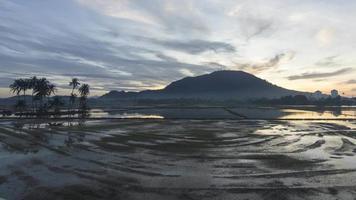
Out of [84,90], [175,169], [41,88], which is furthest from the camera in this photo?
[84,90]

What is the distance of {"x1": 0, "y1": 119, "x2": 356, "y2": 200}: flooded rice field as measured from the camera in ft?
45.6

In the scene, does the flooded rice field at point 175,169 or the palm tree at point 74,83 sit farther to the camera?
the palm tree at point 74,83

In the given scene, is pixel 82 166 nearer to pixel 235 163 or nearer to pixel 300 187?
pixel 235 163

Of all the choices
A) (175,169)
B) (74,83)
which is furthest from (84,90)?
(175,169)

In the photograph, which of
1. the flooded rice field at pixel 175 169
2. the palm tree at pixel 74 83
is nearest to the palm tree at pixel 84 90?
the palm tree at pixel 74 83

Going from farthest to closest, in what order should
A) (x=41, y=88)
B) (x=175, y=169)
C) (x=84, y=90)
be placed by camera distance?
(x=84, y=90) → (x=41, y=88) → (x=175, y=169)

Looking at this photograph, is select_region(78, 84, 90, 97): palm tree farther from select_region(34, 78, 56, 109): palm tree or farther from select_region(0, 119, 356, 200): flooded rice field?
select_region(0, 119, 356, 200): flooded rice field

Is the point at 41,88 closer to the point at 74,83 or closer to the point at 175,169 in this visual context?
the point at 74,83

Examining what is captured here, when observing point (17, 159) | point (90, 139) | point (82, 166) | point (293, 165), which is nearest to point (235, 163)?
point (293, 165)

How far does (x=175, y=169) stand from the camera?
714 inches

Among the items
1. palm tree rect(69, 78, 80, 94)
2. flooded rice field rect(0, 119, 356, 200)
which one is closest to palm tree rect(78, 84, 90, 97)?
palm tree rect(69, 78, 80, 94)

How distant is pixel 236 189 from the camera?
1438 cm

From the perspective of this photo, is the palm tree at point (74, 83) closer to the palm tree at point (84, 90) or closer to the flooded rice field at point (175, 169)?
the palm tree at point (84, 90)

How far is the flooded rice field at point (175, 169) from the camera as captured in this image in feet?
45.6
